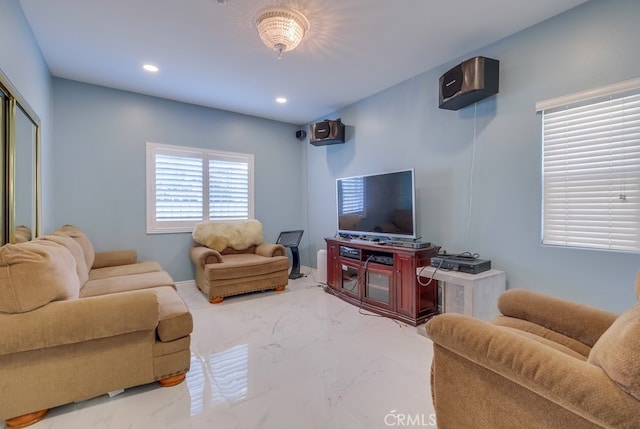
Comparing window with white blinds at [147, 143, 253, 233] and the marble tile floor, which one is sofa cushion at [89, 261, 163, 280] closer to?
window with white blinds at [147, 143, 253, 233]

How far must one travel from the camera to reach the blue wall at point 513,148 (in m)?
2.06

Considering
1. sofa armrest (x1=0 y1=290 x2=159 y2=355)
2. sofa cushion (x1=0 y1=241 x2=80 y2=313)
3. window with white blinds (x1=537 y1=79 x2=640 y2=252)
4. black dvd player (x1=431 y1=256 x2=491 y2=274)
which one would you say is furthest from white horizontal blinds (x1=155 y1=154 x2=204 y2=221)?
window with white blinds (x1=537 y1=79 x2=640 y2=252)

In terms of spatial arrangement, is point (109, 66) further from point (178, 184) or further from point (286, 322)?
point (286, 322)

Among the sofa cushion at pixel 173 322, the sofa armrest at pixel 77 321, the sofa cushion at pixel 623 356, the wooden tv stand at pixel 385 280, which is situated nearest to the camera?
the sofa cushion at pixel 623 356

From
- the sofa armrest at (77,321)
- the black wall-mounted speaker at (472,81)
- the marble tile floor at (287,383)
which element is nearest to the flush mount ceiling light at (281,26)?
the black wall-mounted speaker at (472,81)

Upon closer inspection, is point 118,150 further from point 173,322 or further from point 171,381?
point 171,381

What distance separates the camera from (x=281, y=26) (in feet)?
7.17

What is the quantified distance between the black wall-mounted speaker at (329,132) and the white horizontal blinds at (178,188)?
181 centimetres

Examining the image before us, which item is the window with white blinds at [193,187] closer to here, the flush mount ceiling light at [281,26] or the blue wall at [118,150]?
the blue wall at [118,150]

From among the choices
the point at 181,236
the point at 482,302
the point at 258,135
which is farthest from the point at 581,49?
the point at 181,236

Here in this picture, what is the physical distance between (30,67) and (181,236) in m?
2.39

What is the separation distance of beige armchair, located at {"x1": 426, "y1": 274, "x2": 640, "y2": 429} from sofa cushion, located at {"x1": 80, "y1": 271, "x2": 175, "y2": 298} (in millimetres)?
2472

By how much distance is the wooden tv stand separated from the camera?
2.86m

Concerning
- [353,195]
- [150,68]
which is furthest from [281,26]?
[353,195]
